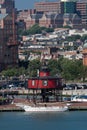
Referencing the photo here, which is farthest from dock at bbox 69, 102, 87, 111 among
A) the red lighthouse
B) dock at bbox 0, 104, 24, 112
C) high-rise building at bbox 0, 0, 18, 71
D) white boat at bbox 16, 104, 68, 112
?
high-rise building at bbox 0, 0, 18, 71

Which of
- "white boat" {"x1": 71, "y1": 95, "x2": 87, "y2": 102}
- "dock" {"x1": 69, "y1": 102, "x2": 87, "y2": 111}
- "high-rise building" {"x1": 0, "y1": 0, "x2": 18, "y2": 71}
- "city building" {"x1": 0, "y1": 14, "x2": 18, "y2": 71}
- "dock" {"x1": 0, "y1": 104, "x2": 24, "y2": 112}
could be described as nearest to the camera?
"dock" {"x1": 0, "y1": 104, "x2": 24, "y2": 112}

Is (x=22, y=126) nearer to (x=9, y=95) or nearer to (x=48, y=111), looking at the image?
(x=48, y=111)

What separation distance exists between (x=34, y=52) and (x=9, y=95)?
59.2 metres

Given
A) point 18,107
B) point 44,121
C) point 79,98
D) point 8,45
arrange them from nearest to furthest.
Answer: point 44,121 < point 18,107 < point 79,98 < point 8,45

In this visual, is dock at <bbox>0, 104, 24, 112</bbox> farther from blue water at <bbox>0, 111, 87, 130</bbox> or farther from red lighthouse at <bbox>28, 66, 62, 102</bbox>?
A: red lighthouse at <bbox>28, 66, 62, 102</bbox>

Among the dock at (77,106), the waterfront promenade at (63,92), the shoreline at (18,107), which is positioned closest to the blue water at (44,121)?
the shoreline at (18,107)

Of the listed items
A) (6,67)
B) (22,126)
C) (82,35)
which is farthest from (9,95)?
(82,35)

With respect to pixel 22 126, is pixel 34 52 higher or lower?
lower

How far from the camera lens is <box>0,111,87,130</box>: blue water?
60.7 meters

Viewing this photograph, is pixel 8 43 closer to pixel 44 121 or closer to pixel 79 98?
pixel 79 98

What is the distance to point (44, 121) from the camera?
2500 inches

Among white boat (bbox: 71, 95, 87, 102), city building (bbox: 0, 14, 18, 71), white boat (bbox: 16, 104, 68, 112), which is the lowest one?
city building (bbox: 0, 14, 18, 71)

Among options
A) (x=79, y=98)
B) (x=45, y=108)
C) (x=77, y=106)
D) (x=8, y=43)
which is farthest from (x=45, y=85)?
(x=8, y=43)

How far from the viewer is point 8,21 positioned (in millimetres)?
122250
